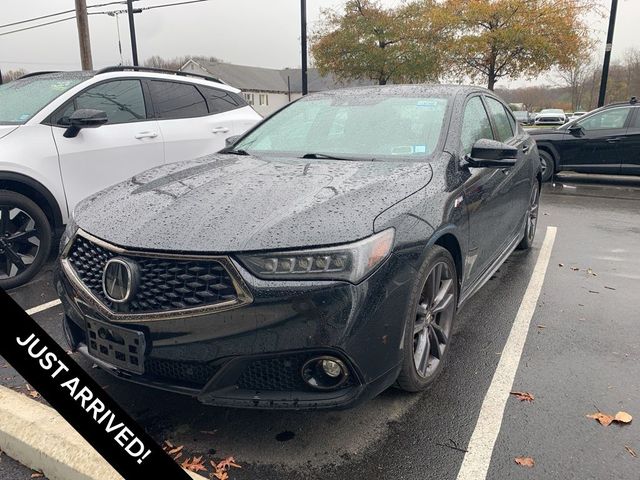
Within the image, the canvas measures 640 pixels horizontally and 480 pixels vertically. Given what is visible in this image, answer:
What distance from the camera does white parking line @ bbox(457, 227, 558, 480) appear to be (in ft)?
7.41

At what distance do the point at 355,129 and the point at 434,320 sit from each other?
141 cm

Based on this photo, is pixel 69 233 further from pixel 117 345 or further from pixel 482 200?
pixel 482 200

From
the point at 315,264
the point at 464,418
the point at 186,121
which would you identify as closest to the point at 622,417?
the point at 464,418

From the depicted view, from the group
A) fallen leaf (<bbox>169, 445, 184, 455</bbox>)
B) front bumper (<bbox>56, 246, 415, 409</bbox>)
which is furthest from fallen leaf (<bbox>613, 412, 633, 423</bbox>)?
fallen leaf (<bbox>169, 445, 184, 455</bbox>)

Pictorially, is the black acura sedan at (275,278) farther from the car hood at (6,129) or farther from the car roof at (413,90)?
the car hood at (6,129)

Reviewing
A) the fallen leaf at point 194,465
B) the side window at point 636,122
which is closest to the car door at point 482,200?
the fallen leaf at point 194,465

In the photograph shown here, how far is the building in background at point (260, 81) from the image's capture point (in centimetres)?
6222

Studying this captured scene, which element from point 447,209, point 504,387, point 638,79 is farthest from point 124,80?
point 638,79

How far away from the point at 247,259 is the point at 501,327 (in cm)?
233

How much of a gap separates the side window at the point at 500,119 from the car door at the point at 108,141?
3.23m

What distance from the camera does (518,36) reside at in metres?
21.5

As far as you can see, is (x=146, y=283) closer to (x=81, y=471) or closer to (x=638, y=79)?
(x=81, y=471)

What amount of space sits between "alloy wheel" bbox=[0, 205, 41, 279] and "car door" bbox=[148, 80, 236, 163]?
161 cm

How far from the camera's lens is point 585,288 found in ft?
14.9
